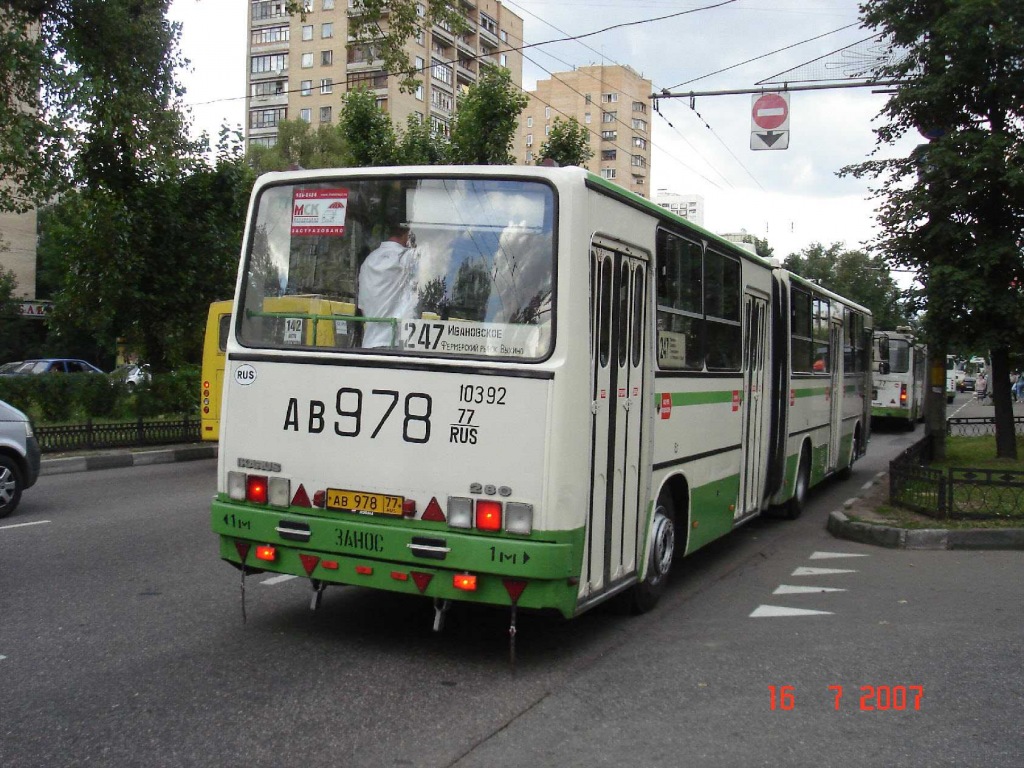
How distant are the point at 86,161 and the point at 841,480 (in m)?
15.1

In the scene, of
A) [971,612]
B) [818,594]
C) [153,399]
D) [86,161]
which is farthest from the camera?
[153,399]

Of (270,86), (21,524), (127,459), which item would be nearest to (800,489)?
(21,524)

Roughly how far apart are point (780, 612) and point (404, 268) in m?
3.83

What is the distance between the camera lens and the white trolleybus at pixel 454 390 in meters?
5.58

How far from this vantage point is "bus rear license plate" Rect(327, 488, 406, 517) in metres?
5.80

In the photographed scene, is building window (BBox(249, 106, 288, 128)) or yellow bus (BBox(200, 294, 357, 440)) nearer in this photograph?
yellow bus (BBox(200, 294, 357, 440))

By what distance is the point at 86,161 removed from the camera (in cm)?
1920

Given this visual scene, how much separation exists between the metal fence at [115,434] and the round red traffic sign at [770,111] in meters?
11.9

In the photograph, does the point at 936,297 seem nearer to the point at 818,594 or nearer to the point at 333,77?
the point at 818,594

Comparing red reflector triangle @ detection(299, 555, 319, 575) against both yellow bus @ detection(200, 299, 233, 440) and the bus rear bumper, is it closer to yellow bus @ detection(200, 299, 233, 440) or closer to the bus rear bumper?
the bus rear bumper

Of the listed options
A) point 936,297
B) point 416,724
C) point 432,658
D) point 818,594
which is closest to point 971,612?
point 818,594

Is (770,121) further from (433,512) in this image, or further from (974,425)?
(974,425)

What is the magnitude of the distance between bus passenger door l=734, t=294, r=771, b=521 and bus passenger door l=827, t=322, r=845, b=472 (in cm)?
416

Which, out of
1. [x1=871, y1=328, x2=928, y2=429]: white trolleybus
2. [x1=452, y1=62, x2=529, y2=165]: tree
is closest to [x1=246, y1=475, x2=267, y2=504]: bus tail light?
[x1=452, y1=62, x2=529, y2=165]: tree
